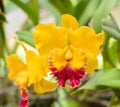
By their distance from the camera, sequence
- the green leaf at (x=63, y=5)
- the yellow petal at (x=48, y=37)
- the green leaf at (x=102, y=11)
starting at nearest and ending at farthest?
the yellow petal at (x=48, y=37) → the green leaf at (x=102, y=11) → the green leaf at (x=63, y=5)

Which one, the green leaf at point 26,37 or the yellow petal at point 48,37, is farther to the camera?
the green leaf at point 26,37

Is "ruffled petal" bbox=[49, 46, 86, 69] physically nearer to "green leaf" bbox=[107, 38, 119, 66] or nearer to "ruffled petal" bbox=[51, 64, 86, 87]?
"ruffled petal" bbox=[51, 64, 86, 87]

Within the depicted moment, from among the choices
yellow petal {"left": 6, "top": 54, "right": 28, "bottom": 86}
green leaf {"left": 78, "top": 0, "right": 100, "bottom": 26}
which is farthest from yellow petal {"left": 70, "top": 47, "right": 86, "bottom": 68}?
green leaf {"left": 78, "top": 0, "right": 100, "bottom": 26}

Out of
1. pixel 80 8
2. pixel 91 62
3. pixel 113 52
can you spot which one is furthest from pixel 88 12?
pixel 91 62

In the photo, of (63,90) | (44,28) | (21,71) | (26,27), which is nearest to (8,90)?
(26,27)

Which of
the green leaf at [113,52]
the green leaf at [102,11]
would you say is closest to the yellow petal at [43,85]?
the green leaf at [102,11]

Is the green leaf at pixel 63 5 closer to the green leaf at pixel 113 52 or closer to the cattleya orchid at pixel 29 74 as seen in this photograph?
the green leaf at pixel 113 52

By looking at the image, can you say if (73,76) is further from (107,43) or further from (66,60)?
(107,43)
